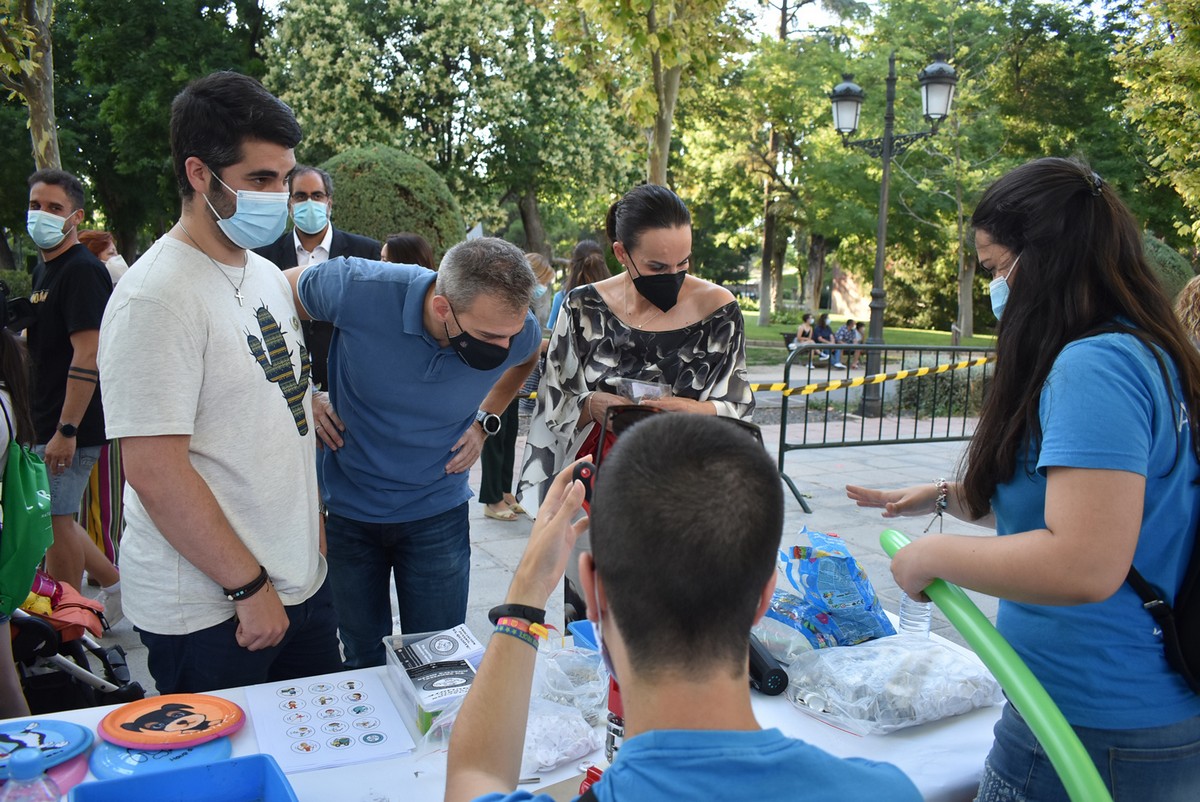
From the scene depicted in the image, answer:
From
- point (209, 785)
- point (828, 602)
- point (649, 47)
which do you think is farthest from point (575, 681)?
point (649, 47)

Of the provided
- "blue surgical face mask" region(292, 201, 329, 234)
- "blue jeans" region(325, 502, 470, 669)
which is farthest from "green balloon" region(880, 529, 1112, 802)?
"blue surgical face mask" region(292, 201, 329, 234)

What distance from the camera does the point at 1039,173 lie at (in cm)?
160

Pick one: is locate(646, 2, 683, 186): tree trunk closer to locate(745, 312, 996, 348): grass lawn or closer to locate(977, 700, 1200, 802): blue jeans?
locate(977, 700, 1200, 802): blue jeans

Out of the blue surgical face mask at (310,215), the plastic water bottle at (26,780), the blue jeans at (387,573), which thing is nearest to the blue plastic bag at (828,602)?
the blue jeans at (387,573)

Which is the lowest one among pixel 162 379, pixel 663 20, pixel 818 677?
pixel 818 677

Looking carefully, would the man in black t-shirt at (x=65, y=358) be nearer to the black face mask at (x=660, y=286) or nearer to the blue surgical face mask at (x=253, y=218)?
the blue surgical face mask at (x=253, y=218)

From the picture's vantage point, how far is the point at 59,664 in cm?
303

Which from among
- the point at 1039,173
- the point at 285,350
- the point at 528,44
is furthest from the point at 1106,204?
the point at 528,44

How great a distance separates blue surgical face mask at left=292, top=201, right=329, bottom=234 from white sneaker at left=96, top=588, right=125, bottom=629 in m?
2.12

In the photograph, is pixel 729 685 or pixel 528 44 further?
pixel 528 44

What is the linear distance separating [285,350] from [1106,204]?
176cm

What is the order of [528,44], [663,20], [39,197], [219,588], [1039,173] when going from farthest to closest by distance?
1. [528,44]
2. [663,20]
3. [39,197]
4. [219,588]
5. [1039,173]

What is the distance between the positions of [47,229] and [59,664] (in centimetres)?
217

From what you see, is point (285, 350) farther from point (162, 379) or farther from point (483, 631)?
point (483, 631)
